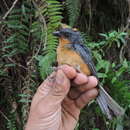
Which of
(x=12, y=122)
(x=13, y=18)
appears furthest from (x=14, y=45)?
(x=12, y=122)

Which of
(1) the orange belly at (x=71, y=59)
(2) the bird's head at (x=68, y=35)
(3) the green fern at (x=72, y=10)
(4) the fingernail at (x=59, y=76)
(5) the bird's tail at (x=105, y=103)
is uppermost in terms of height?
(3) the green fern at (x=72, y=10)

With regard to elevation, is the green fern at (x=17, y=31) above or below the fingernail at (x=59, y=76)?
above

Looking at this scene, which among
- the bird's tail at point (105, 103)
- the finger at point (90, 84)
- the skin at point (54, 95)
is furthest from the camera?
the bird's tail at point (105, 103)

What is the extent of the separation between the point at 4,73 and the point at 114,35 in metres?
0.99

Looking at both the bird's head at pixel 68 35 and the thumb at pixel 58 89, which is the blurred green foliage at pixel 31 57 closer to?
the bird's head at pixel 68 35

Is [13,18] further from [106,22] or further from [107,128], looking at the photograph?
[107,128]

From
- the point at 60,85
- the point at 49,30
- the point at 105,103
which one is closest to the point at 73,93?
the point at 105,103

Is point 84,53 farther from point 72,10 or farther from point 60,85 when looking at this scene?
point 72,10

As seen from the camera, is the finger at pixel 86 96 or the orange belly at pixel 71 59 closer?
the orange belly at pixel 71 59

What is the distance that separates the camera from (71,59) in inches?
104

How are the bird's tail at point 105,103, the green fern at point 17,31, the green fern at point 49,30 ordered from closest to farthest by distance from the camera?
the bird's tail at point 105,103 < the green fern at point 49,30 < the green fern at point 17,31

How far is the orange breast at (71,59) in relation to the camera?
8.59 ft

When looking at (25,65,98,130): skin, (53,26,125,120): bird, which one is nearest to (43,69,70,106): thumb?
(25,65,98,130): skin

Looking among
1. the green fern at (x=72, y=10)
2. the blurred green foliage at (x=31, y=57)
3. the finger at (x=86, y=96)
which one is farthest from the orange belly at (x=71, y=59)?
the green fern at (x=72, y=10)
